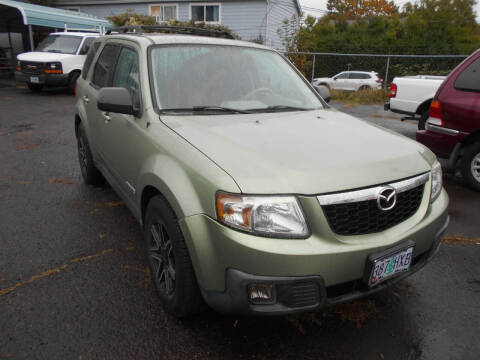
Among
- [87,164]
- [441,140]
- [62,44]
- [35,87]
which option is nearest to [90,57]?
[87,164]

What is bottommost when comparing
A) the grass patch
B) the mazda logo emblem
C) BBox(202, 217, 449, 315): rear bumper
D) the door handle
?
the grass patch

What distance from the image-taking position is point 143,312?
103 inches

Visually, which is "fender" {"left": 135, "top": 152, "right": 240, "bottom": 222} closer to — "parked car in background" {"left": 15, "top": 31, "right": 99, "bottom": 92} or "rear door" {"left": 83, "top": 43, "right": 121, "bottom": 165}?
"rear door" {"left": 83, "top": 43, "right": 121, "bottom": 165}

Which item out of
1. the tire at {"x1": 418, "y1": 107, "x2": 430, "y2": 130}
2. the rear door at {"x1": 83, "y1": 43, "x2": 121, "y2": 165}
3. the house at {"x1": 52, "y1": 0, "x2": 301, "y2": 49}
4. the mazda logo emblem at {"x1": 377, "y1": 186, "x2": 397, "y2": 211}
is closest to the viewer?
the mazda logo emblem at {"x1": 377, "y1": 186, "x2": 397, "y2": 211}

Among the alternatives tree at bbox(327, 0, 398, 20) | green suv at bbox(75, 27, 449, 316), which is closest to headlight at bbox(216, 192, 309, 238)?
green suv at bbox(75, 27, 449, 316)

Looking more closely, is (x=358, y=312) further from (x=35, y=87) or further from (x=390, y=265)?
(x=35, y=87)

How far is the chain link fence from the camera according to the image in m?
14.7

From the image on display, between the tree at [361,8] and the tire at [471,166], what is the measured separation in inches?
1783

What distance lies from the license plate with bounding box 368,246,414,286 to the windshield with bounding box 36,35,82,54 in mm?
13705

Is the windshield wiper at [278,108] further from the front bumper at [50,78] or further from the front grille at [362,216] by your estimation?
the front bumper at [50,78]

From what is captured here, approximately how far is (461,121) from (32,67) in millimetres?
12736

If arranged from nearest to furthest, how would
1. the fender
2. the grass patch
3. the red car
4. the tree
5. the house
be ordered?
1. the fender
2. the red car
3. the grass patch
4. the house
5. the tree

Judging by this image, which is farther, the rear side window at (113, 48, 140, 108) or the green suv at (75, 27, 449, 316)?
the rear side window at (113, 48, 140, 108)

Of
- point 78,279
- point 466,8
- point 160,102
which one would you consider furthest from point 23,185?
point 466,8
